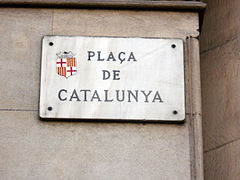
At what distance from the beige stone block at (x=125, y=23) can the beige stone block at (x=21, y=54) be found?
137 mm

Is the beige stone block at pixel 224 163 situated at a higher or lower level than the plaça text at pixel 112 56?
lower

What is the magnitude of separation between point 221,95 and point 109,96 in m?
1.11

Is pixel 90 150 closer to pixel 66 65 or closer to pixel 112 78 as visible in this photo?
pixel 112 78

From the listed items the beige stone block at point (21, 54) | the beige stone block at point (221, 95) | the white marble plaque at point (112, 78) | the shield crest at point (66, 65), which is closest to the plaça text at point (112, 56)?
the white marble plaque at point (112, 78)

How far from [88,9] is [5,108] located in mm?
970

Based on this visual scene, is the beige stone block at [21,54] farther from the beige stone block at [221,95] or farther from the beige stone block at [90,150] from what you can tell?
the beige stone block at [221,95]

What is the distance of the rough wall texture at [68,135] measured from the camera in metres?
4.95

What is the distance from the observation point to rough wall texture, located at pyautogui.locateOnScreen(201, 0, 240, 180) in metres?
5.54

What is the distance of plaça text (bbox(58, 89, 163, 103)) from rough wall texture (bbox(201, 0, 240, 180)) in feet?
2.52

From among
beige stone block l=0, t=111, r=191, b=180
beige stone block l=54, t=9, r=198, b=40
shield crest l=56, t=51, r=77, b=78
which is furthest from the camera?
beige stone block l=54, t=9, r=198, b=40

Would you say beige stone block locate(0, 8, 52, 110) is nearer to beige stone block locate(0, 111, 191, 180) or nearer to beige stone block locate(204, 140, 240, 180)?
beige stone block locate(0, 111, 191, 180)

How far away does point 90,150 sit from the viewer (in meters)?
5.00

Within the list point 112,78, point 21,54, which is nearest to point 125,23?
point 112,78

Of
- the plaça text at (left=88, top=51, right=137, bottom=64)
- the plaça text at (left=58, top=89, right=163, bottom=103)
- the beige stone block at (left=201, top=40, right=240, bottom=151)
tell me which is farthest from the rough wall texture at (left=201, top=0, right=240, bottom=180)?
the plaça text at (left=88, top=51, right=137, bottom=64)
